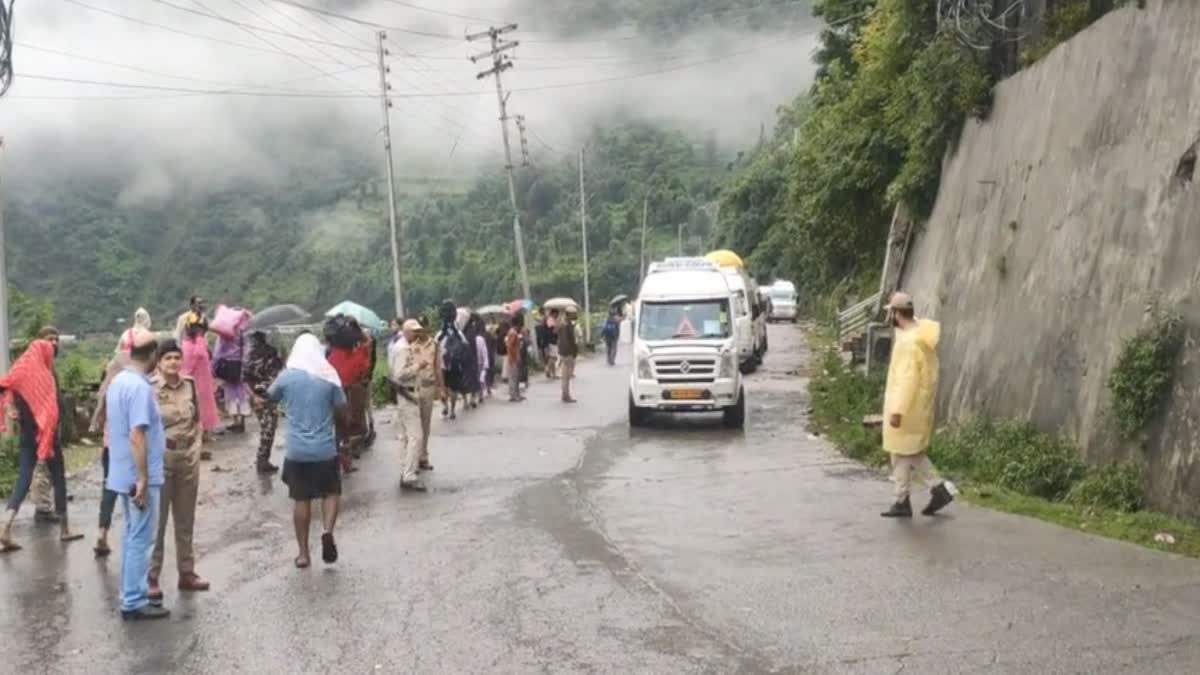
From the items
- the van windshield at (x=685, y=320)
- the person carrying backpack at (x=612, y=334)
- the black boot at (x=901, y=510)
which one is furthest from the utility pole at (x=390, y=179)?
the black boot at (x=901, y=510)

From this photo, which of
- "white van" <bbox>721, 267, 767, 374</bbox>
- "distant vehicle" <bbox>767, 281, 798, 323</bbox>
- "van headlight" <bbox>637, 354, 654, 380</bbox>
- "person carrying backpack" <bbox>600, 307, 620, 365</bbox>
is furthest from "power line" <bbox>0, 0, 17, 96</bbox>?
"distant vehicle" <bbox>767, 281, 798, 323</bbox>

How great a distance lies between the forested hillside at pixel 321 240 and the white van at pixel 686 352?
52.1ft

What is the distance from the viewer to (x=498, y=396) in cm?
2736

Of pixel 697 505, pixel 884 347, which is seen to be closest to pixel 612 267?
pixel 884 347

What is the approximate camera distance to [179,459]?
893 centimetres

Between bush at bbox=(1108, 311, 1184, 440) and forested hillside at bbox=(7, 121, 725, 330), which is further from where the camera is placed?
forested hillside at bbox=(7, 121, 725, 330)

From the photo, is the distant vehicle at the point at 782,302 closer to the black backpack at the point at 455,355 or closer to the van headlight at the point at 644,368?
the black backpack at the point at 455,355

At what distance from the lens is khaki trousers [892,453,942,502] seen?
1109 cm

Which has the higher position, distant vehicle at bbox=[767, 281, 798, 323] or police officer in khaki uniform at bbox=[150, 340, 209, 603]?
police officer in khaki uniform at bbox=[150, 340, 209, 603]

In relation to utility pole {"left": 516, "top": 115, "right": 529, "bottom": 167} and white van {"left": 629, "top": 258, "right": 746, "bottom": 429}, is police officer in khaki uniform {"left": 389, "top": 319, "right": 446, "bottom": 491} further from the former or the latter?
utility pole {"left": 516, "top": 115, "right": 529, "bottom": 167}

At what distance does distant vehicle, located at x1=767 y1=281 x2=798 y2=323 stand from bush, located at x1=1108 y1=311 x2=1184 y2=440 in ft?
180

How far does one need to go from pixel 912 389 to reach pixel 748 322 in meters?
21.3

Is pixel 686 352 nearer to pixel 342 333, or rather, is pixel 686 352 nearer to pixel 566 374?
pixel 566 374

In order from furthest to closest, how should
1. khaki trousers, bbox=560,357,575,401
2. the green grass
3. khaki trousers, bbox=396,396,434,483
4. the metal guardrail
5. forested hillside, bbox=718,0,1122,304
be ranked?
1. the metal guardrail
2. khaki trousers, bbox=560,357,575,401
3. forested hillside, bbox=718,0,1122,304
4. khaki trousers, bbox=396,396,434,483
5. the green grass
